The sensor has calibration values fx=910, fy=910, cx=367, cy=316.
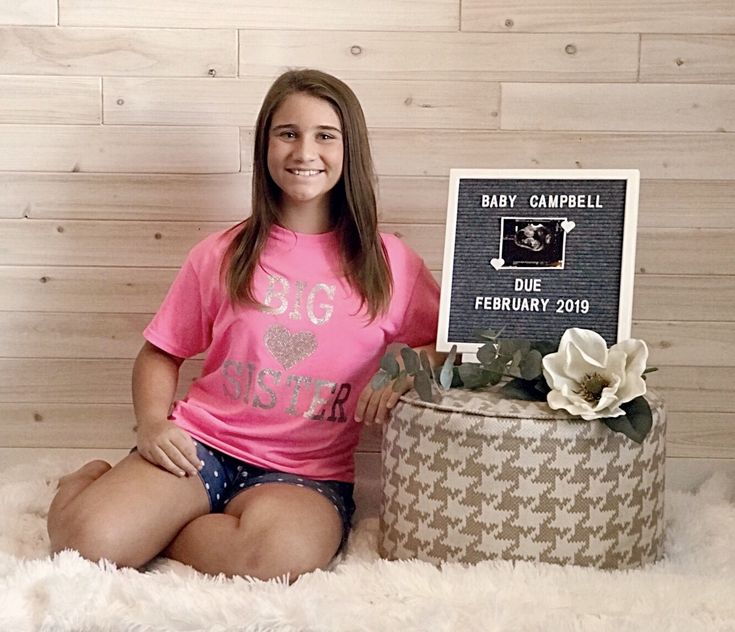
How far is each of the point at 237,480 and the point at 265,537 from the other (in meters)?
0.19

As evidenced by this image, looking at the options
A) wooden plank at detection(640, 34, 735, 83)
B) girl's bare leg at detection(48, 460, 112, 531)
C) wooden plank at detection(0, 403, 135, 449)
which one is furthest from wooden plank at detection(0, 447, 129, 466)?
wooden plank at detection(640, 34, 735, 83)

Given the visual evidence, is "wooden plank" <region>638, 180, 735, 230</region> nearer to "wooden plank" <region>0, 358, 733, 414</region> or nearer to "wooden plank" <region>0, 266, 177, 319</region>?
"wooden plank" <region>0, 358, 733, 414</region>

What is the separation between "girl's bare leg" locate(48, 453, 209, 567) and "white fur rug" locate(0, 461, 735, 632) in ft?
0.13

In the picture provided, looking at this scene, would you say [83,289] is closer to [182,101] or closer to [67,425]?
[67,425]

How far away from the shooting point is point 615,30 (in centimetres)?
152

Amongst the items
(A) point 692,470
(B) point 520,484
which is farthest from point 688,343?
(B) point 520,484

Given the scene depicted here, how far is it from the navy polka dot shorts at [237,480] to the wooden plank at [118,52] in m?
0.64

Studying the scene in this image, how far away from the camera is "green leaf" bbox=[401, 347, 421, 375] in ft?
3.89

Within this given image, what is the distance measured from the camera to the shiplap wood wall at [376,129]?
4.99ft

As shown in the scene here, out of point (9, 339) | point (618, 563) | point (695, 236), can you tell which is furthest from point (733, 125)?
point (9, 339)

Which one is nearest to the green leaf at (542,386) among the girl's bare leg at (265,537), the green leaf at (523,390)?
the green leaf at (523,390)

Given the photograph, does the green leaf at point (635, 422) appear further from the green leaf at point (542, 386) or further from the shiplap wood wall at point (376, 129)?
the shiplap wood wall at point (376, 129)

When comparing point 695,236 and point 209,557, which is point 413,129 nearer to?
point 695,236

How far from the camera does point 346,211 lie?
4.61 ft
